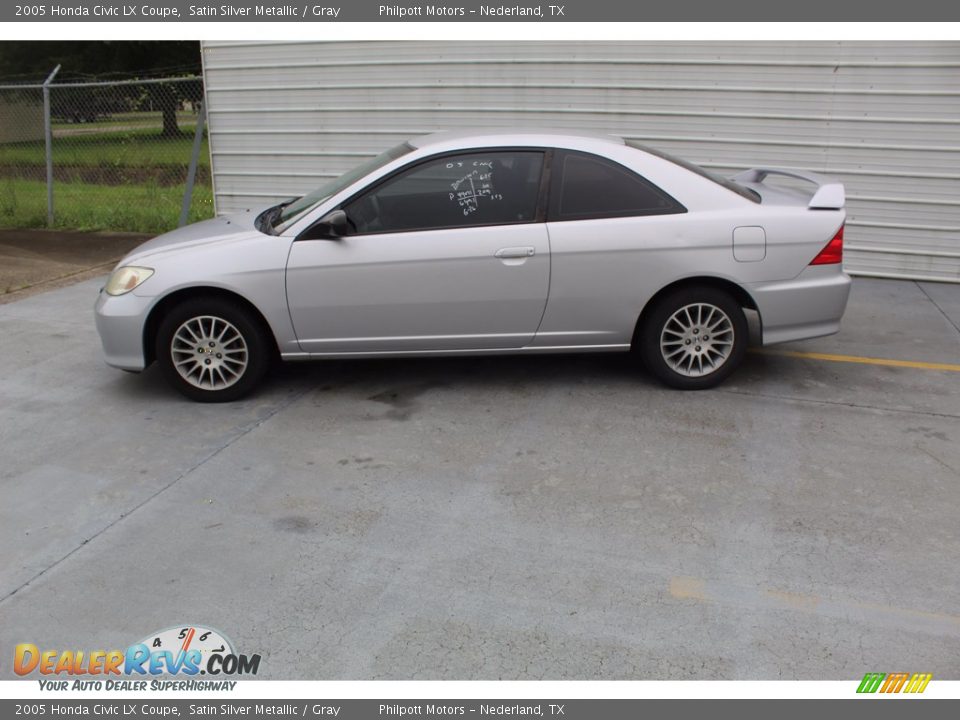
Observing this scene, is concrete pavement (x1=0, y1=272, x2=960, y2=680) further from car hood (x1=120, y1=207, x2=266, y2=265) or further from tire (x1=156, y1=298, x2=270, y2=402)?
car hood (x1=120, y1=207, x2=266, y2=265)

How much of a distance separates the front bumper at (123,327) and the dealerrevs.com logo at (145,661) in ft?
8.07

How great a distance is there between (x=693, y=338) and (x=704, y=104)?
4018mm

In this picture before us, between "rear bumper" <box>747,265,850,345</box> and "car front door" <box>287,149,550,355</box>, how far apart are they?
139 cm

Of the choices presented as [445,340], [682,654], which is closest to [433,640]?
[682,654]

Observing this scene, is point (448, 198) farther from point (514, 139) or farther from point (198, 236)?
point (198, 236)

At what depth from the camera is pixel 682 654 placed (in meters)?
3.13

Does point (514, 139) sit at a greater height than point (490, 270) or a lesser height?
greater

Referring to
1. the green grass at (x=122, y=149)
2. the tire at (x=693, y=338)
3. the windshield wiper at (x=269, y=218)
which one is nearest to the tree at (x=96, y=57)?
the green grass at (x=122, y=149)

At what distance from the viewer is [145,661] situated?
3.16 m

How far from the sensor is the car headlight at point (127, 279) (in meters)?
5.33

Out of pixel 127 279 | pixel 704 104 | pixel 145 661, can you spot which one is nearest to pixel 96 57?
pixel 704 104

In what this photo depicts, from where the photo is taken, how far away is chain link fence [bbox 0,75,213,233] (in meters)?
11.6

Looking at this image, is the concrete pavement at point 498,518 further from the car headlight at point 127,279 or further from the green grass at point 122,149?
the green grass at point 122,149

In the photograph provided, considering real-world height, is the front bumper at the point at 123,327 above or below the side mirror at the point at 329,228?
below
